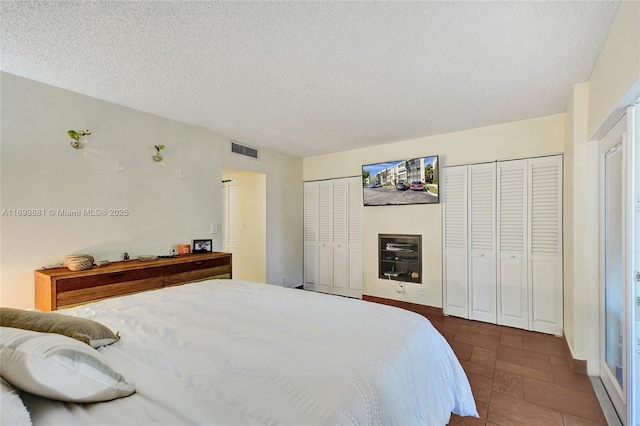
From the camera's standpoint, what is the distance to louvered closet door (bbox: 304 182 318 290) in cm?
499

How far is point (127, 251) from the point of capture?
283cm

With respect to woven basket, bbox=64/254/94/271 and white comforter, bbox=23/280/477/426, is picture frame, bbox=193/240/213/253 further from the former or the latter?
white comforter, bbox=23/280/477/426

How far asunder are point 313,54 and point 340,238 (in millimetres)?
3217

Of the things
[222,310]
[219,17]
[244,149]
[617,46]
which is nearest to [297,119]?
[244,149]

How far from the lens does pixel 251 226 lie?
467 cm

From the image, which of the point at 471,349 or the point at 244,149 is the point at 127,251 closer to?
the point at 244,149

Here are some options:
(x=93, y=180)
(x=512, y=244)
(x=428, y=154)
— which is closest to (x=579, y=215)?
(x=512, y=244)

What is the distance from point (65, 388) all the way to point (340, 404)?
82cm

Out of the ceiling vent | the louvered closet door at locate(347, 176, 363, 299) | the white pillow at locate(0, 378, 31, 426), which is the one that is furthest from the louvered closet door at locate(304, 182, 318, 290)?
the white pillow at locate(0, 378, 31, 426)

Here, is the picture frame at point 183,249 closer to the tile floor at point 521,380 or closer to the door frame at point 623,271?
the tile floor at point 521,380

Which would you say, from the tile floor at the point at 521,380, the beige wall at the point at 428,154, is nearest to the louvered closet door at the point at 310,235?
the beige wall at the point at 428,154

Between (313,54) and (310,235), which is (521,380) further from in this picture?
(310,235)

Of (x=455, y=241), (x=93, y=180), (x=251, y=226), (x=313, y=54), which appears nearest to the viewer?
(x=313, y=54)

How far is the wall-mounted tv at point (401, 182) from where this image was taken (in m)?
3.71
